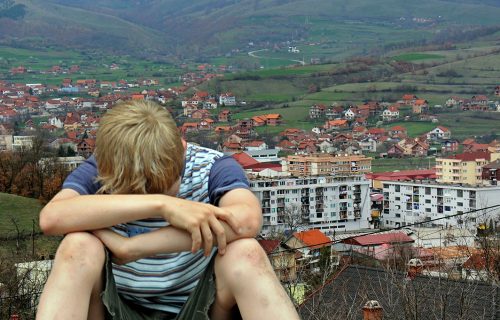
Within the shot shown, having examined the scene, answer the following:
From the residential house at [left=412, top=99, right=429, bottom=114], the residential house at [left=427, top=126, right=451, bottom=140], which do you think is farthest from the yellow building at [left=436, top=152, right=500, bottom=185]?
the residential house at [left=412, top=99, right=429, bottom=114]

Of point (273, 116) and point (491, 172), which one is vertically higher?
point (491, 172)

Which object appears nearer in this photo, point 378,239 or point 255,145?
point 378,239

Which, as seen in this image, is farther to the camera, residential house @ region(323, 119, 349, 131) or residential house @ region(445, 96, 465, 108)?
residential house @ region(445, 96, 465, 108)

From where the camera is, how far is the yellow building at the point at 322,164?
3812 centimetres

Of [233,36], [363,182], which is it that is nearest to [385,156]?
[363,182]

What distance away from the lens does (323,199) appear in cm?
3369

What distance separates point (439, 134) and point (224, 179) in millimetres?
50579

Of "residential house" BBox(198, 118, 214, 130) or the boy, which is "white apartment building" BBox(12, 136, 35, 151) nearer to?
"residential house" BBox(198, 118, 214, 130)

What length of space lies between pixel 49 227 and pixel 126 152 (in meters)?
0.19

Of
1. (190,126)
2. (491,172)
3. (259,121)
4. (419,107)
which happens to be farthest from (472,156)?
(419,107)

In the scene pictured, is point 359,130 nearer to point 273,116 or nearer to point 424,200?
point 273,116

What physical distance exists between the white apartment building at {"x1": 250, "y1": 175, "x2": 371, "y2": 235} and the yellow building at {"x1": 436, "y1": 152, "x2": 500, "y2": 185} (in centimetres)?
564

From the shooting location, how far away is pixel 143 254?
166cm

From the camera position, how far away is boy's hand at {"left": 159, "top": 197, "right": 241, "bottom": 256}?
1.61 meters
